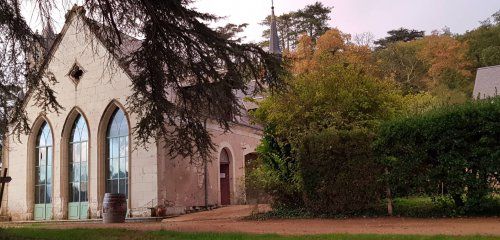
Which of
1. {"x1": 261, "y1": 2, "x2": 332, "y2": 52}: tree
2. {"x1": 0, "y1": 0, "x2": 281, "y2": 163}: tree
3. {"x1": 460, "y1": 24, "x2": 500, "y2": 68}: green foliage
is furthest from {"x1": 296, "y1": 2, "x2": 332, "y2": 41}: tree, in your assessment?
{"x1": 0, "y1": 0, "x2": 281, "y2": 163}: tree

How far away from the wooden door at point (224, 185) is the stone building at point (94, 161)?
0.16 ft

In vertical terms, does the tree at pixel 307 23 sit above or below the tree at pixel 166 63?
above

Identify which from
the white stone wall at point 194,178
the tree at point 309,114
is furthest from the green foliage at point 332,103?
the white stone wall at point 194,178

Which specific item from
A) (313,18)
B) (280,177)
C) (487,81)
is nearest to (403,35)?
(313,18)

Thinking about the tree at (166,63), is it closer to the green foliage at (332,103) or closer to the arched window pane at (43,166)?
the green foliage at (332,103)

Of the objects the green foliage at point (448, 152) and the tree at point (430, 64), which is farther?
the tree at point (430, 64)

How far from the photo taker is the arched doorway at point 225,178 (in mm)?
26034

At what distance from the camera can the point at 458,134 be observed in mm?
13703

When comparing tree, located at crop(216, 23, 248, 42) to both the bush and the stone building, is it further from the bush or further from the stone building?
the stone building

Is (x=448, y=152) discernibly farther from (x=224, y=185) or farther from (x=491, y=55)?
(x=491, y=55)

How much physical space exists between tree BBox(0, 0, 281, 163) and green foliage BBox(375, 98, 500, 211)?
188 inches

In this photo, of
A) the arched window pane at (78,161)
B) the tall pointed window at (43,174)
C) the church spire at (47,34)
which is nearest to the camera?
the church spire at (47,34)

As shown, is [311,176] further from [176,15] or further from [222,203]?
[222,203]

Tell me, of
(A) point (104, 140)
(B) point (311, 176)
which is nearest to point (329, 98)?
(B) point (311, 176)
